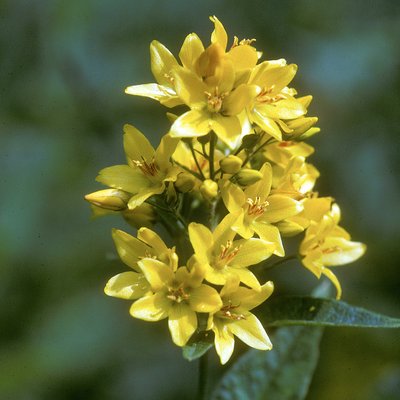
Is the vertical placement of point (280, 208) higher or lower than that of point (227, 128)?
lower

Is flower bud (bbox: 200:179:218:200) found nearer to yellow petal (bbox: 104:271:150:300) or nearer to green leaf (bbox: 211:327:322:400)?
yellow petal (bbox: 104:271:150:300)

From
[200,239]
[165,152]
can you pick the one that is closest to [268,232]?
[200,239]

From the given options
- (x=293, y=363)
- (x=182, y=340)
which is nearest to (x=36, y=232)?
(x=293, y=363)

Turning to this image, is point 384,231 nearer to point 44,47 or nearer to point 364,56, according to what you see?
point 364,56

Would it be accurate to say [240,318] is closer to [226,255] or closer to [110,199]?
[226,255]

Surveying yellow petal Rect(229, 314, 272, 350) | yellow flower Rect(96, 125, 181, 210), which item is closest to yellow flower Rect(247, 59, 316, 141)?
yellow flower Rect(96, 125, 181, 210)

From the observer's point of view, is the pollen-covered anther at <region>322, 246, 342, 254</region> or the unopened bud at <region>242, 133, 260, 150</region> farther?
the pollen-covered anther at <region>322, 246, 342, 254</region>
